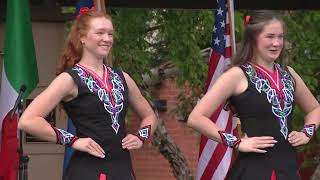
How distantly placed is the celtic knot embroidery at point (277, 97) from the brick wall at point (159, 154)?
9.19 metres

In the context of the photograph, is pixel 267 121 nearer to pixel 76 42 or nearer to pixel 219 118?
pixel 76 42

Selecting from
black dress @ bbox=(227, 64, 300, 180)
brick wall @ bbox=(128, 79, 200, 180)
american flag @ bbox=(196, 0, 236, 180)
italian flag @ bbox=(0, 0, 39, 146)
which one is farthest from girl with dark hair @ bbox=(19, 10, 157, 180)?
brick wall @ bbox=(128, 79, 200, 180)

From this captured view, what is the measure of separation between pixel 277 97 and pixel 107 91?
0.82 m

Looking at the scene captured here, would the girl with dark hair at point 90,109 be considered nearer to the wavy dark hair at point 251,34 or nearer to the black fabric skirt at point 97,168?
the black fabric skirt at point 97,168

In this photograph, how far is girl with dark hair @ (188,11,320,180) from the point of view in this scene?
3.88 m

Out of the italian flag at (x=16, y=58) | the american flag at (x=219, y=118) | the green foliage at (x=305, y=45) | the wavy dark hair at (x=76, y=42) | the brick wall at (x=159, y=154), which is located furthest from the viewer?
the brick wall at (x=159, y=154)

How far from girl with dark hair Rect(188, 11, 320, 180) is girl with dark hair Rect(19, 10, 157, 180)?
15.3 inches

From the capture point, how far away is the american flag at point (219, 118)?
6664mm

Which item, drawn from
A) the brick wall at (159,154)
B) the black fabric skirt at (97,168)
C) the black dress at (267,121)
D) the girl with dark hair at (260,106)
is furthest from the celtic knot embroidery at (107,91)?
the brick wall at (159,154)

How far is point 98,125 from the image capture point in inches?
151

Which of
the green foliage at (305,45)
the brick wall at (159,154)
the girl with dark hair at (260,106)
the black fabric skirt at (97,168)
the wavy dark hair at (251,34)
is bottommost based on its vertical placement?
the brick wall at (159,154)

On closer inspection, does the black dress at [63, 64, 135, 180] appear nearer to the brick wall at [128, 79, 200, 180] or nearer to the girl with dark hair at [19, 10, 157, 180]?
the girl with dark hair at [19, 10, 157, 180]

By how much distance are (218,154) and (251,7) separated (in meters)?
1.64

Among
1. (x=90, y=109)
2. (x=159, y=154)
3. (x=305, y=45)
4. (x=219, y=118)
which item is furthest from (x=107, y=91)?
(x=159, y=154)
